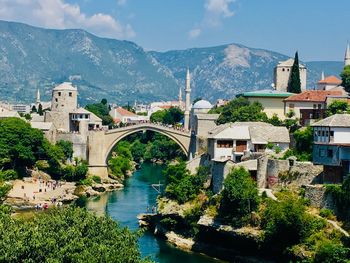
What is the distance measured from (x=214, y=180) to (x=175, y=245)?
5.74 meters

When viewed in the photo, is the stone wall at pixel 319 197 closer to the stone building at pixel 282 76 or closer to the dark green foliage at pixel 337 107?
the dark green foliage at pixel 337 107

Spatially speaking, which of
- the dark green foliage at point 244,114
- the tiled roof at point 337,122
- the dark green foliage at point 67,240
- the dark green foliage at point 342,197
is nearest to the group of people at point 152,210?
the dark green foliage at point 244,114

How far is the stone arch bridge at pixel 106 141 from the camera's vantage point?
264 ft

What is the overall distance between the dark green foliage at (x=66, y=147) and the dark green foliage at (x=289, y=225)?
135 ft

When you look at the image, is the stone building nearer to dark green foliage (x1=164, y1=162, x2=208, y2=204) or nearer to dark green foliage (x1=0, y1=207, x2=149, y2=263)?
dark green foliage (x1=164, y1=162, x2=208, y2=204)

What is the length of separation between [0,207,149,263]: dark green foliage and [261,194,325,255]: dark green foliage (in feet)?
35.0

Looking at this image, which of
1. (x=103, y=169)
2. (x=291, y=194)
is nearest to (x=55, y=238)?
(x=291, y=194)

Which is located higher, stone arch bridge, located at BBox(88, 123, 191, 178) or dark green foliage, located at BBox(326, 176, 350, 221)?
stone arch bridge, located at BBox(88, 123, 191, 178)

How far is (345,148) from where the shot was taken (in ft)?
141

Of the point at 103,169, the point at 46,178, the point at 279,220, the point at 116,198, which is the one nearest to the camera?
the point at 279,220

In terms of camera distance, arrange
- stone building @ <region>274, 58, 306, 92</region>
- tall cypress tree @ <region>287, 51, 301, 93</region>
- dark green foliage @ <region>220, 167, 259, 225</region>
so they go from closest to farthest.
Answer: dark green foliage @ <region>220, 167, 259, 225</region>
tall cypress tree @ <region>287, 51, 301, 93</region>
stone building @ <region>274, 58, 306, 92</region>

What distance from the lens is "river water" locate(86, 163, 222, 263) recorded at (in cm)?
4521

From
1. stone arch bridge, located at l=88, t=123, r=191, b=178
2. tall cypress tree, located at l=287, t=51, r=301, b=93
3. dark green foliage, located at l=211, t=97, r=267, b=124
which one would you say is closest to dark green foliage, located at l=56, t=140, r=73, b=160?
stone arch bridge, located at l=88, t=123, r=191, b=178

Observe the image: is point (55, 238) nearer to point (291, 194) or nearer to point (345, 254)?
point (345, 254)
